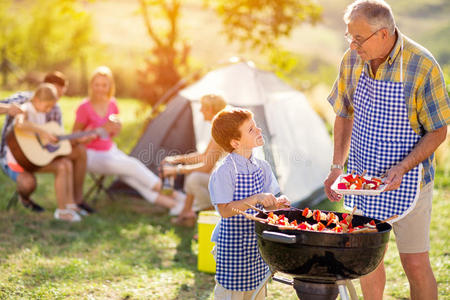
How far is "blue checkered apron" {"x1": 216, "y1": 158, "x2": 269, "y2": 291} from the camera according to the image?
2.85m

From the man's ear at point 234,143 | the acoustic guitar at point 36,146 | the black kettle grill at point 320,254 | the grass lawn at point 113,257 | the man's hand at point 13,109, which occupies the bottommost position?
the grass lawn at point 113,257

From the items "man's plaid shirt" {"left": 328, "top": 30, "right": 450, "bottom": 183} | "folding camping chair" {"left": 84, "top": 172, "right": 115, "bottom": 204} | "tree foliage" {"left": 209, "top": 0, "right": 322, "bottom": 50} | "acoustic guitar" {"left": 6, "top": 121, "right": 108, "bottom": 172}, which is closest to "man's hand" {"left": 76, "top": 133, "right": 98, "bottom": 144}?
"acoustic guitar" {"left": 6, "top": 121, "right": 108, "bottom": 172}

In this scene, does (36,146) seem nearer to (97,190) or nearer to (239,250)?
(97,190)

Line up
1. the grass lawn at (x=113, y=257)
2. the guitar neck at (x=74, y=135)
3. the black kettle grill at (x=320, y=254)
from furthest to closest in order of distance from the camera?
the guitar neck at (x=74, y=135), the grass lawn at (x=113, y=257), the black kettle grill at (x=320, y=254)

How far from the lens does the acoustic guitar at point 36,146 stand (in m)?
5.32

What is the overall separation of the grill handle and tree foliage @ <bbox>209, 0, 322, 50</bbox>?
7.59 metres

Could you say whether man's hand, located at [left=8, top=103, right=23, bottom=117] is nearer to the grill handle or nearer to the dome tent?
the dome tent

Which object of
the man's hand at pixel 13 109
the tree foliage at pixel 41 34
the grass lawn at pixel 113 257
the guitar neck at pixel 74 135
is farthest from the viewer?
the tree foliage at pixel 41 34

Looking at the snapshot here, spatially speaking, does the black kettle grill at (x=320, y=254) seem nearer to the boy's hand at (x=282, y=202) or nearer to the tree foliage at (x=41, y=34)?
the boy's hand at (x=282, y=202)

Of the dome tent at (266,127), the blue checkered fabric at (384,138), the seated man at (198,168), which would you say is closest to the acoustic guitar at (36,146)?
the dome tent at (266,127)

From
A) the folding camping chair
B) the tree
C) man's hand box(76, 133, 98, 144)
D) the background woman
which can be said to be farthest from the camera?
the tree

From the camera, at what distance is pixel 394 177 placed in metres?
2.62

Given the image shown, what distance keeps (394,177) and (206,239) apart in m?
1.82

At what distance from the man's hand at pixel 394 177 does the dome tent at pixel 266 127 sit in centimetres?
299
